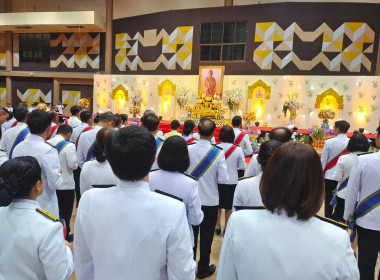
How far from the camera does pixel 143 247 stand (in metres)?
1.24

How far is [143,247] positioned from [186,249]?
186 millimetres

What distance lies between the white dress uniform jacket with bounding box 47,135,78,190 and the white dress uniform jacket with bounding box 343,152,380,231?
111 inches

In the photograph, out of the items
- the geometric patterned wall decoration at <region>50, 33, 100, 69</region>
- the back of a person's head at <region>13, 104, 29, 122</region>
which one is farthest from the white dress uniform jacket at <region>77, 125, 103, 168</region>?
the geometric patterned wall decoration at <region>50, 33, 100, 69</region>

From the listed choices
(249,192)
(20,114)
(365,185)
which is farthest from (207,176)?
(20,114)

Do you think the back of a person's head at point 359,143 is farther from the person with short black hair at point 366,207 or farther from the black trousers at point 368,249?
the black trousers at point 368,249

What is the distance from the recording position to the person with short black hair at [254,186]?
6.61 feet

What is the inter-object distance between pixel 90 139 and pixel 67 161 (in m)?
0.50

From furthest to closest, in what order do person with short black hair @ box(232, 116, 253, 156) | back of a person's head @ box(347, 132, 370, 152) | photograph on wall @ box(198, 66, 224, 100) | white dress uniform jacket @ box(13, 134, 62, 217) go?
1. photograph on wall @ box(198, 66, 224, 100)
2. person with short black hair @ box(232, 116, 253, 156)
3. back of a person's head @ box(347, 132, 370, 152)
4. white dress uniform jacket @ box(13, 134, 62, 217)

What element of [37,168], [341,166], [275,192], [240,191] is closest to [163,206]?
[275,192]

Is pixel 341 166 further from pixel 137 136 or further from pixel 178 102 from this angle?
pixel 178 102

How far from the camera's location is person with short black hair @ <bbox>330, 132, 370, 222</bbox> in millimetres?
3396

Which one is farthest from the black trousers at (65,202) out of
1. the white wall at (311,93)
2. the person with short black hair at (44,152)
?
the white wall at (311,93)

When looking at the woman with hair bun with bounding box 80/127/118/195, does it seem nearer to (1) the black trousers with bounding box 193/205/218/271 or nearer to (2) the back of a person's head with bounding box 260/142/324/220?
(1) the black trousers with bounding box 193/205/218/271

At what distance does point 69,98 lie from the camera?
17.3m
